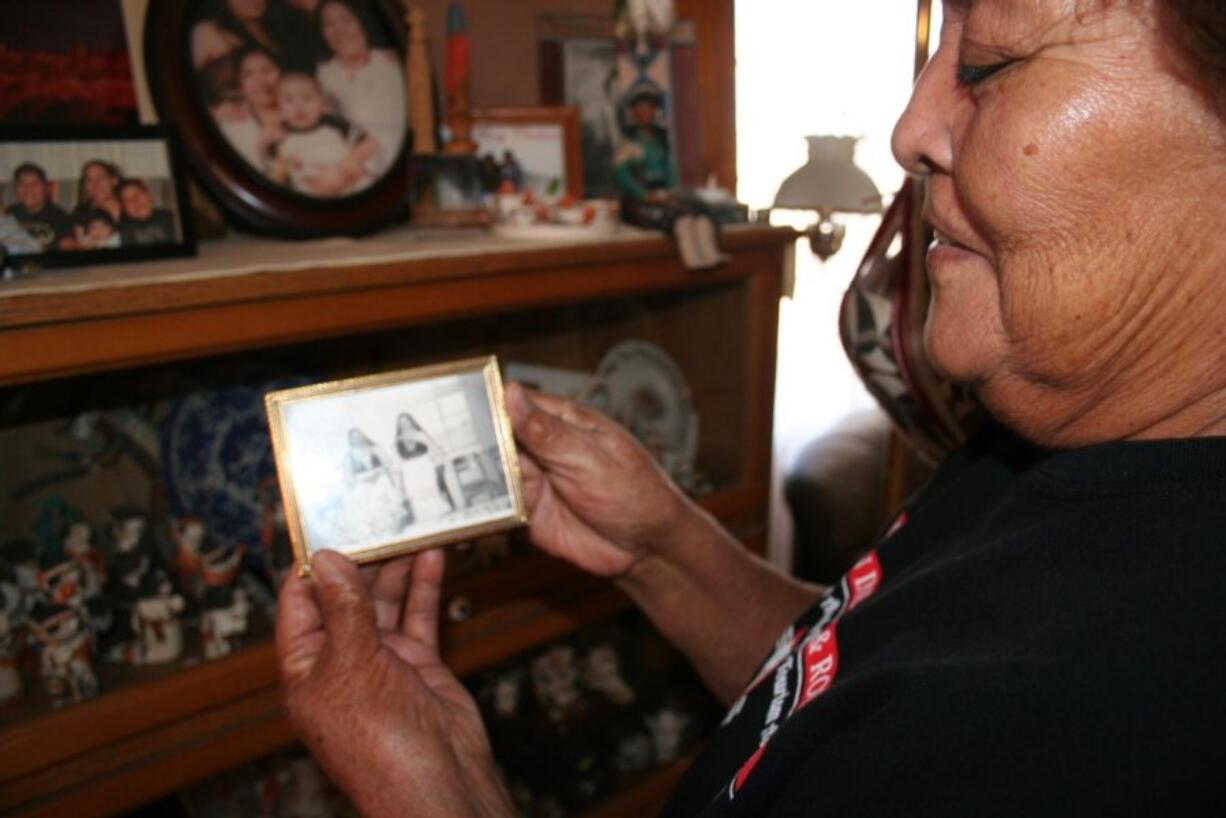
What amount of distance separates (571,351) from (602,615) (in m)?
0.46

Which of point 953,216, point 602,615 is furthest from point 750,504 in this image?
point 953,216

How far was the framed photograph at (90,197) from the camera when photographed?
2.63 feet

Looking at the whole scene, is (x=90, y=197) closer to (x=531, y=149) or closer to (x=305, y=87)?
(x=305, y=87)

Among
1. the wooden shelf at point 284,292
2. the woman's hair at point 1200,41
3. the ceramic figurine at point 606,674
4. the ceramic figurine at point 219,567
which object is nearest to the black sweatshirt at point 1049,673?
the woman's hair at point 1200,41

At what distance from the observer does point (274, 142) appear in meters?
1.04

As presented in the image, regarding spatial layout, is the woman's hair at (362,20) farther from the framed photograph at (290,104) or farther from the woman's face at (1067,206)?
the woman's face at (1067,206)

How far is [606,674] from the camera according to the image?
1.65 meters

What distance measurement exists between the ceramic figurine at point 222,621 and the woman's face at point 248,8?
2.31 feet

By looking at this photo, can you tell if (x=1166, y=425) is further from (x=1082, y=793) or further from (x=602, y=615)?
(x=602, y=615)

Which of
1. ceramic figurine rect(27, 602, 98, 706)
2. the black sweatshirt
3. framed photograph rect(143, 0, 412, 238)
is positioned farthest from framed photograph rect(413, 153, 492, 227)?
the black sweatshirt

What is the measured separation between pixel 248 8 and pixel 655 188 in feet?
2.12

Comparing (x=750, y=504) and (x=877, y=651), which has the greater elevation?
(x=877, y=651)

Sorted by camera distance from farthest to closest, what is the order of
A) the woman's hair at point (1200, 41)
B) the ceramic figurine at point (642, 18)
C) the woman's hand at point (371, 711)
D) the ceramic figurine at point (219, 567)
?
the ceramic figurine at point (642, 18)
the ceramic figurine at point (219, 567)
the woman's hand at point (371, 711)
the woman's hair at point (1200, 41)

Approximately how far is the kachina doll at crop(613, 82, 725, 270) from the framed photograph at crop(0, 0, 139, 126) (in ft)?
2.26
